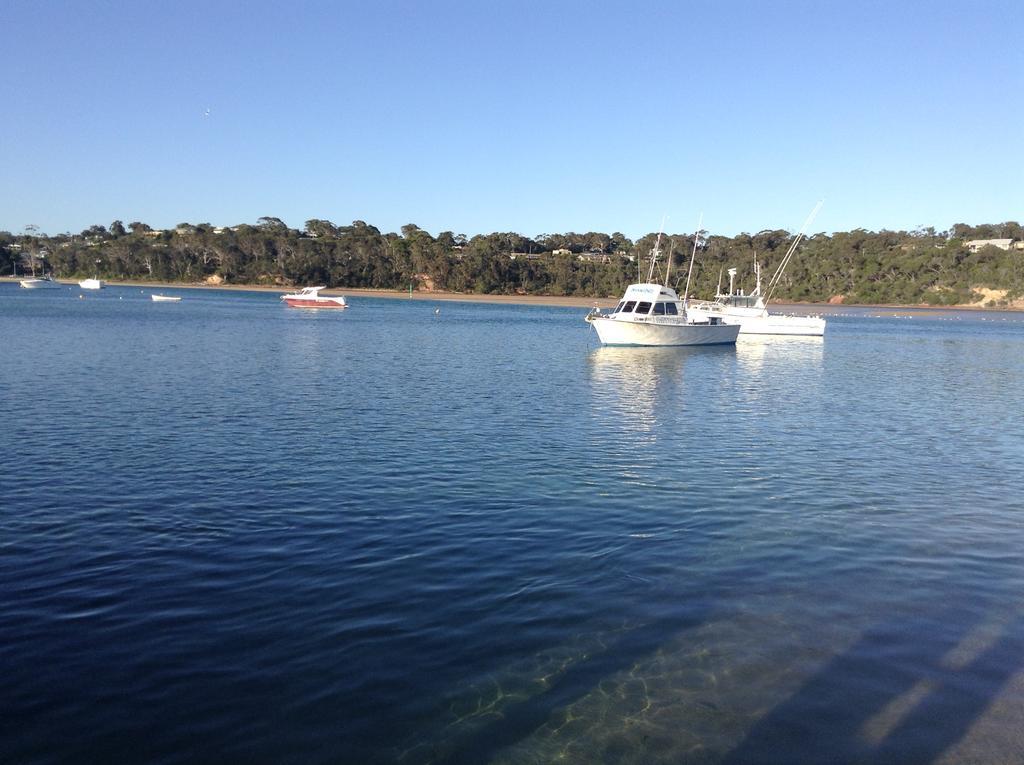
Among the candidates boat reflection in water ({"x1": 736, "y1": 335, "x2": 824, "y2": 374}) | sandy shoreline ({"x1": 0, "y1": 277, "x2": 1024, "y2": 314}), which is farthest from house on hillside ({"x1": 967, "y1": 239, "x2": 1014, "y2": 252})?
boat reflection in water ({"x1": 736, "y1": 335, "x2": 824, "y2": 374})

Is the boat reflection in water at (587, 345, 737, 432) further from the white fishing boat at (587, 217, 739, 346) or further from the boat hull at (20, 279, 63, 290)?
the boat hull at (20, 279, 63, 290)

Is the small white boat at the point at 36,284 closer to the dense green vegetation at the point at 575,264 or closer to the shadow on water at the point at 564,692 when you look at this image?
the dense green vegetation at the point at 575,264

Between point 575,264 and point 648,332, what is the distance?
131 meters

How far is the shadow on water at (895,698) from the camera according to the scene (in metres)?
6.62

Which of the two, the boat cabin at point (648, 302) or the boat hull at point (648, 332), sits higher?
the boat cabin at point (648, 302)

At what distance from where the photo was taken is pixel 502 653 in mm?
8227

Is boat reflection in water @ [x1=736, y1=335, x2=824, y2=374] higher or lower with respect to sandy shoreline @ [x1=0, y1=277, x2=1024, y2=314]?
lower

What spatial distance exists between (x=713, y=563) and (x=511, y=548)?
2850mm

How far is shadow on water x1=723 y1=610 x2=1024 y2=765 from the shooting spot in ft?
21.7

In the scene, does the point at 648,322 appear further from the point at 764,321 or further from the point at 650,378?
the point at 764,321

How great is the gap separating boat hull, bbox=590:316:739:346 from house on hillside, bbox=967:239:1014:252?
136288 millimetres

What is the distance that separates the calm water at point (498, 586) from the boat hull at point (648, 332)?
1068 inches

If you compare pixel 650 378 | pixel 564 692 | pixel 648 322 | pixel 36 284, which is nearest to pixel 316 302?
pixel 648 322

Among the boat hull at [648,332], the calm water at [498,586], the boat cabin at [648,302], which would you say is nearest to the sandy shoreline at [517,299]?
the boat hull at [648,332]
